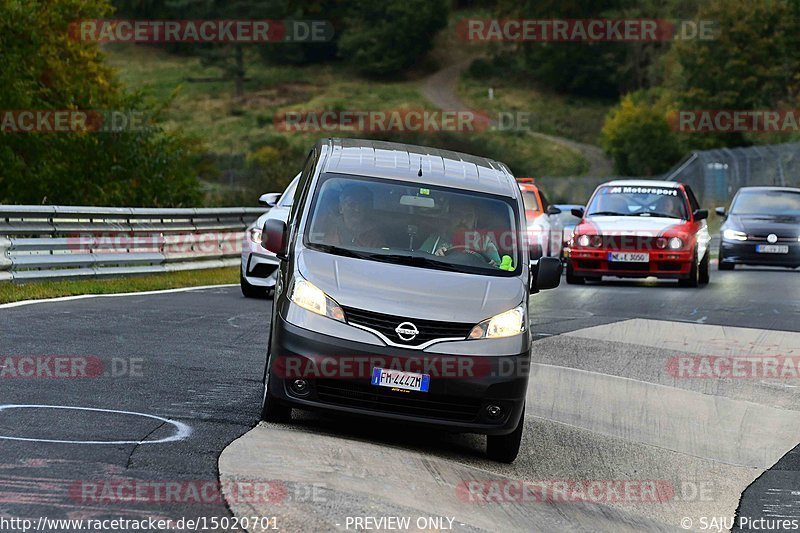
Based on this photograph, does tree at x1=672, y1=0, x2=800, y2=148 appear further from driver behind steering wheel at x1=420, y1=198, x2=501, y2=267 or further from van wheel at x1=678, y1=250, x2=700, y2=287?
driver behind steering wheel at x1=420, y1=198, x2=501, y2=267

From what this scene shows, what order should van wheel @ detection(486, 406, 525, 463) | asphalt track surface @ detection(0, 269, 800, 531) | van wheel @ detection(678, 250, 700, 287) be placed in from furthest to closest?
van wheel @ detection(678, 250, 700, 287) → van wheel @ detection(486, 406, 525, 463) → asphalt track surface @ detection(0, 269, 800, 531)

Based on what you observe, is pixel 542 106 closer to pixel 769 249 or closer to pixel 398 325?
pixel 769 249

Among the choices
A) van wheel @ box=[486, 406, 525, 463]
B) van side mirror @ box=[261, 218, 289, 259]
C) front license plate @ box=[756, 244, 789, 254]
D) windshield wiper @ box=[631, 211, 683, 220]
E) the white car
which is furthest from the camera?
front license plate @ box=[756, 244, 789, 254]

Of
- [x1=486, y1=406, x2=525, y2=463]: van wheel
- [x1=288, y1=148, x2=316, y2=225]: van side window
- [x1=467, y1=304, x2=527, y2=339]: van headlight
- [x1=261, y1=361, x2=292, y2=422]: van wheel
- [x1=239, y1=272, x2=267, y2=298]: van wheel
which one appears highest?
[x1=288, y1=148, x2=316, y2=225]: van side window

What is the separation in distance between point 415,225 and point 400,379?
4.78 ft

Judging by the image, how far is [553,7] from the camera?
130875 mm

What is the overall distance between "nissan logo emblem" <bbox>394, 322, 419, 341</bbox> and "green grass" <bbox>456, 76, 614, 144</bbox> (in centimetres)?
10426

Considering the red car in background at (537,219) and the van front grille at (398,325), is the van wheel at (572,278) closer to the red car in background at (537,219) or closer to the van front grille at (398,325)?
the red car in background at (537,219)

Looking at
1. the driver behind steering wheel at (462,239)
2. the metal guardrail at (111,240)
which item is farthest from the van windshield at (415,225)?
the metal guardrail at (111,240)

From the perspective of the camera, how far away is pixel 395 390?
27.9 ft

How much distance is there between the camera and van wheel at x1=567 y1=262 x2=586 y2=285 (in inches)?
892

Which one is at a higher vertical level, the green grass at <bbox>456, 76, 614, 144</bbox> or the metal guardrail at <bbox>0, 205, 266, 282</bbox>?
the metal guardrail at <bbox>0, 205, 266, 282</bbox>

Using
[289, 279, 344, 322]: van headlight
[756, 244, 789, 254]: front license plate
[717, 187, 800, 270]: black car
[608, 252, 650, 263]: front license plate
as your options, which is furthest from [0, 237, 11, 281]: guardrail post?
[756, 244, 789, 254]: front license plate

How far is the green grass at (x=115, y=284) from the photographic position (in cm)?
1686
